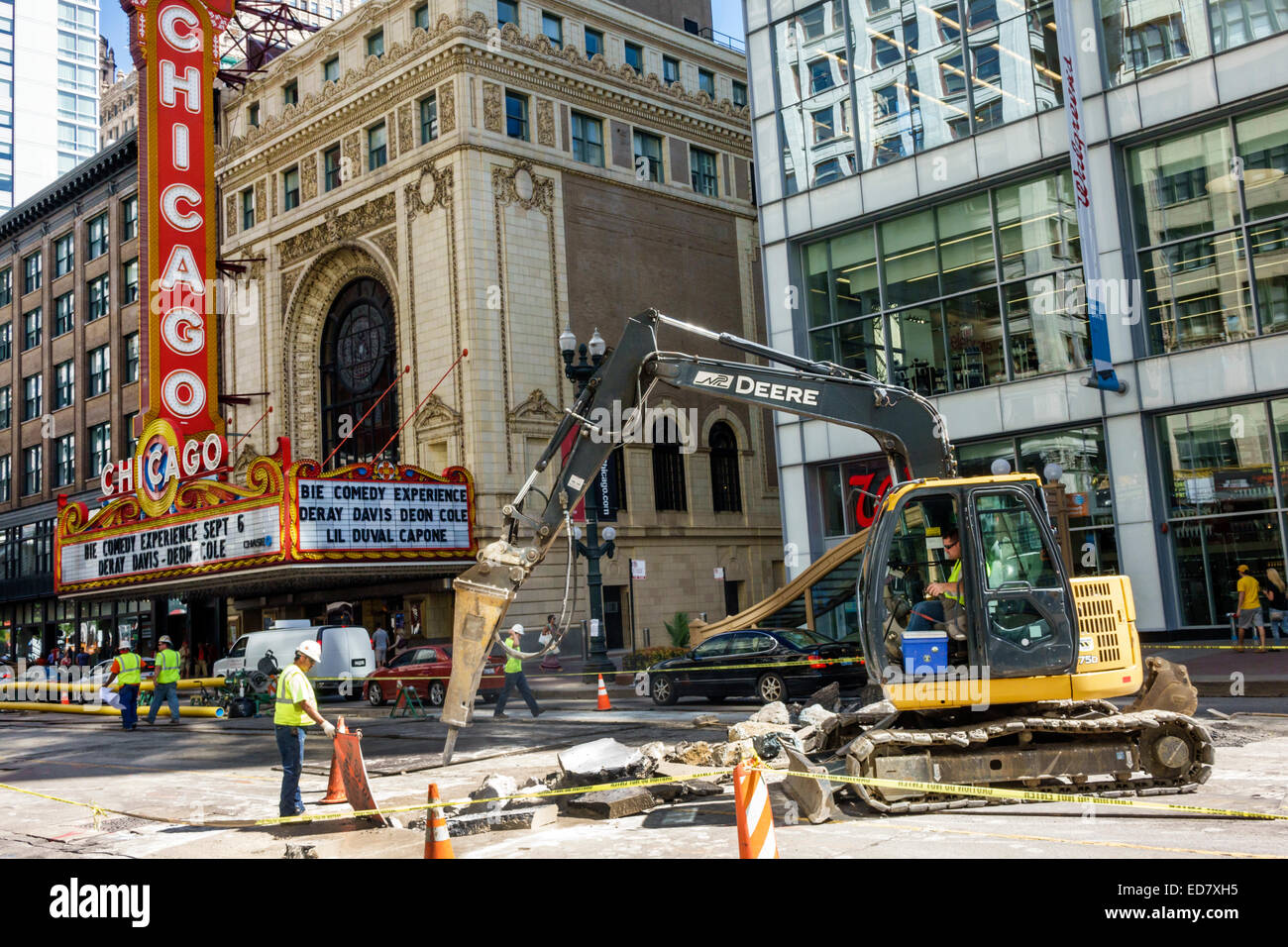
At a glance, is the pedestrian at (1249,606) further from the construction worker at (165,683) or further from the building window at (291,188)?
the building window at (291,188)

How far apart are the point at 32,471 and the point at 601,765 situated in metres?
56.6

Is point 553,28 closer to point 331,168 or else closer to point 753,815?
point 331,168

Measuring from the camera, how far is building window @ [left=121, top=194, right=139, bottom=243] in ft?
172

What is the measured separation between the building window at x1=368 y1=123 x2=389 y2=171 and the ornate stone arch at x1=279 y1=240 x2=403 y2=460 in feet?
13.1

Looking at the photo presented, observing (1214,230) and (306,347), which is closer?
(1214,230)

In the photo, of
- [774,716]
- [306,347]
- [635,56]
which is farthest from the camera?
[306,347]

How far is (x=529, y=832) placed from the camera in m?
10.1

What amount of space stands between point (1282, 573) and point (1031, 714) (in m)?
15.0

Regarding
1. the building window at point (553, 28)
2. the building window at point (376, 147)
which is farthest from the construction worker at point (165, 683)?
the building window at point (553, 28)

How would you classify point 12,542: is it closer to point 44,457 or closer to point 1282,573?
point 44,457

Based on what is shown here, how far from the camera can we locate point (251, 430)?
1789 inches

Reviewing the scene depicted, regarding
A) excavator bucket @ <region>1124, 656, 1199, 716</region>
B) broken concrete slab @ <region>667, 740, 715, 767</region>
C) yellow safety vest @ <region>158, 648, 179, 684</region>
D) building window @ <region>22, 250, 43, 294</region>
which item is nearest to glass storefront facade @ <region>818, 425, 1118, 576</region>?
excavator bucket @ <region>1124, 656, 1199, 716</region>

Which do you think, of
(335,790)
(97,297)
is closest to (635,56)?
(97,297)

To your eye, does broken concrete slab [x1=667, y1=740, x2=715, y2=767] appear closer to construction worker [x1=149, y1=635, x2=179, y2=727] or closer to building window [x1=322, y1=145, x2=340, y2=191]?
construction worker [x1=149, y1=635, x2=179, y2=727]
